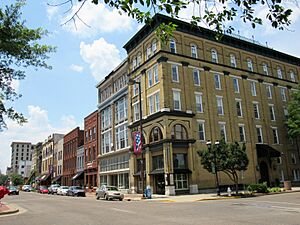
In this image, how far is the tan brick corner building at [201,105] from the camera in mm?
34594

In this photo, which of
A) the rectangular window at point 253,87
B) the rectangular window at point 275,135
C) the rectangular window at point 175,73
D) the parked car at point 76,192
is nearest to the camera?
the rectangular window at point 175,73

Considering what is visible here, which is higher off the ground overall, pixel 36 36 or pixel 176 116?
pixel 176 116

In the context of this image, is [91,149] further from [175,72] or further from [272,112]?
[272,112]

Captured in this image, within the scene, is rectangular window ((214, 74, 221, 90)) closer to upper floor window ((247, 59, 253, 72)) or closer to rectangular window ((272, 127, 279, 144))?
upper floor window ((247, 59, 253, 72))

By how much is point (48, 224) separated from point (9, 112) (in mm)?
4932

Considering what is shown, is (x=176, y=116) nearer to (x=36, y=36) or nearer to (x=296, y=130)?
(x=296, y=130)

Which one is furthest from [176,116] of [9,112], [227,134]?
[9,112]

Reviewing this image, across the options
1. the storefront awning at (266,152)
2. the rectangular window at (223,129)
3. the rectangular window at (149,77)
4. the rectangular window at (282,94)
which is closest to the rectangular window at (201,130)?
the rectangular window at (223,129)

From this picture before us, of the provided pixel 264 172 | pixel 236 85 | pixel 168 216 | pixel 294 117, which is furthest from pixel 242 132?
pixel 168 216

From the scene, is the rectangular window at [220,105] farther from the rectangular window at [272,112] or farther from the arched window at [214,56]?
the rectangular window at [272,112]

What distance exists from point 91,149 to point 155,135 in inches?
950

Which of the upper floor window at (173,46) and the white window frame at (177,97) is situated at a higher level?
the upper floor window at (173,46)

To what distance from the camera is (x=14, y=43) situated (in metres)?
9.39

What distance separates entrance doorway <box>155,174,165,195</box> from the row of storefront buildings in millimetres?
112
